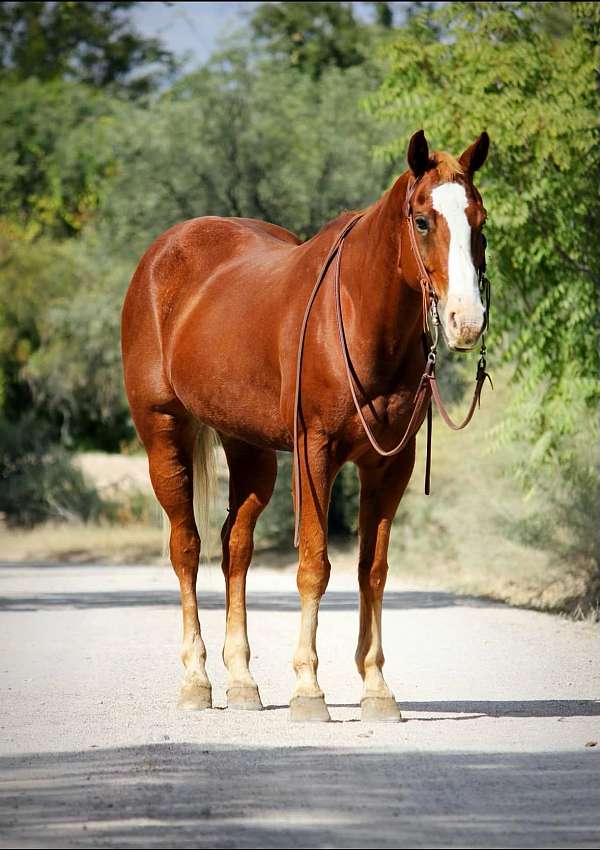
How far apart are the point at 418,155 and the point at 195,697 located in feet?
9.89

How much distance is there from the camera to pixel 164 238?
9859 mm

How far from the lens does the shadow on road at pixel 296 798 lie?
17.1 feet

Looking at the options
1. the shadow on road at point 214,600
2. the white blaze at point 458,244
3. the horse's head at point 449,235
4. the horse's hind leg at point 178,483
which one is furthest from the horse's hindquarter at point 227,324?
the shadow on road at point 214,600

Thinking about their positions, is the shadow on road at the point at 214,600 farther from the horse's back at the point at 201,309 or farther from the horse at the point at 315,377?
the horse at the point at 315,377

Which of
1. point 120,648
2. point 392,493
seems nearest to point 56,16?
point 120,648

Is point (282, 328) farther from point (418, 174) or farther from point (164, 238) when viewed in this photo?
point (164, 238)

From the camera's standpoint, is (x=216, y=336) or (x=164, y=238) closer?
(x=216, y=336)

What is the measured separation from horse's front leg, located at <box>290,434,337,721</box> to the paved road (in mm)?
137

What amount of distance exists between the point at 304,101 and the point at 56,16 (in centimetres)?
2271

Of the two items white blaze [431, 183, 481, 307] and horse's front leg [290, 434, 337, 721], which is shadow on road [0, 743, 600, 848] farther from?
white blaze [431, 183, 481, 307]

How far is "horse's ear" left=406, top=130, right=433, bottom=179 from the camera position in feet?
24.2

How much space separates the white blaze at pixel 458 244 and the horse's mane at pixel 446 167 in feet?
0.19

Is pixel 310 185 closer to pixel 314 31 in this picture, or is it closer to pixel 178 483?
pixel 178 483

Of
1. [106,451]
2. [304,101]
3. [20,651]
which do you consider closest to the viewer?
[20,651]
